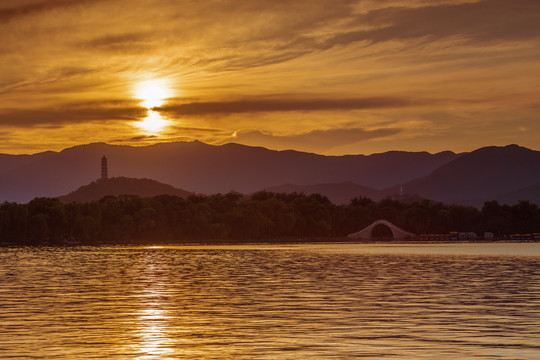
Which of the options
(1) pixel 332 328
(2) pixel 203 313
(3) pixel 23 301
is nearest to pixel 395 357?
(1) pixel 332 328

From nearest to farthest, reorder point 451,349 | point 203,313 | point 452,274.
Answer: point 451,349
point 203,313
point 452,274

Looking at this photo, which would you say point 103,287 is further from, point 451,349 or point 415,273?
A: point 451,349

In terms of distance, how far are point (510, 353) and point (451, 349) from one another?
2.13 metres

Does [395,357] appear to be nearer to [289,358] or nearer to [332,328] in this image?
[289,358]

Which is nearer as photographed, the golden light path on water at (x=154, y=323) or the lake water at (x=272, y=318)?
the golden light path on water at (x=154, y=323)

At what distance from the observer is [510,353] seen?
3009 cm

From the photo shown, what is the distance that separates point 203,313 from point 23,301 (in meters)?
14.0

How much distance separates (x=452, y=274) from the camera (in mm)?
81438

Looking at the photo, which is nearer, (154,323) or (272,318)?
(154,323)

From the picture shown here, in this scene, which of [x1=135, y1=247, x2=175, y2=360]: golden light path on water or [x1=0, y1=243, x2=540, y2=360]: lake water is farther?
[x1=0, y1=243, x2=540, y2=360]: lake water

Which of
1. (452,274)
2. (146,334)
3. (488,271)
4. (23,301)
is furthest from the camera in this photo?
(488,271)

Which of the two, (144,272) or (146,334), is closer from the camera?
(146,334)

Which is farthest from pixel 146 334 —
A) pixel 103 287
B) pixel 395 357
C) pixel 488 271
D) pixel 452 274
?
pixel 488 271

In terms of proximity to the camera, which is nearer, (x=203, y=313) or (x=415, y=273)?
(x=203, y=313)
